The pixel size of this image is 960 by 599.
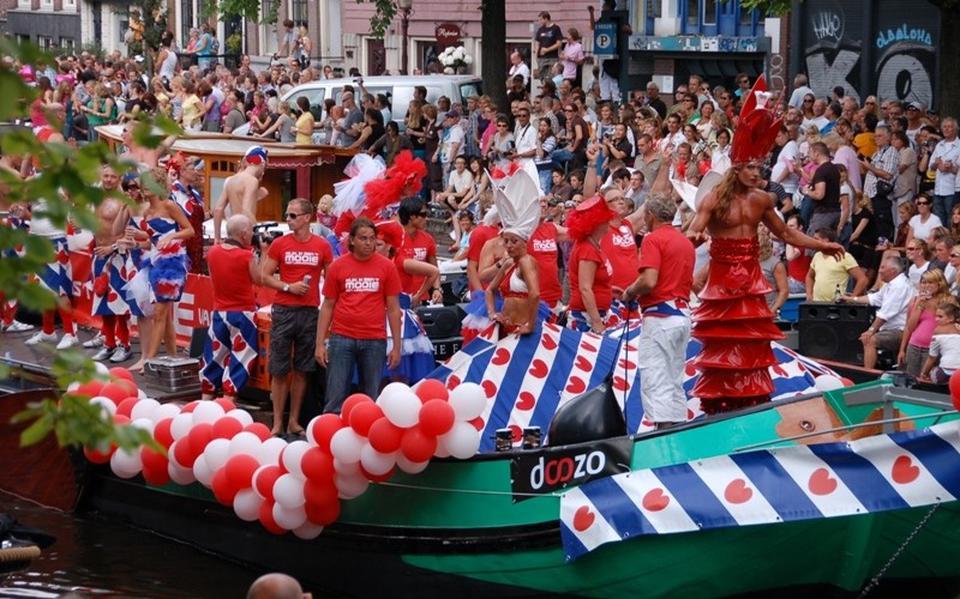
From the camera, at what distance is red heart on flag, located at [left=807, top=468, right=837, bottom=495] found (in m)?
8.05

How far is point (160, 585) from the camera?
10.2m

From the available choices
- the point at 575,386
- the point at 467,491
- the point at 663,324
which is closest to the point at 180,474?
the point at 467,491

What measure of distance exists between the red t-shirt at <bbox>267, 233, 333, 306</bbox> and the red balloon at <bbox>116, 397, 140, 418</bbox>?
1304 mm

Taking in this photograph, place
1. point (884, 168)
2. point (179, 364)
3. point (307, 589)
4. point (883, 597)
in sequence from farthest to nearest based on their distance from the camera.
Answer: point (884, 168), point (179, 364), point (307, 589), point (883, 597)

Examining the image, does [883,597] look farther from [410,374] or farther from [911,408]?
[410,374]

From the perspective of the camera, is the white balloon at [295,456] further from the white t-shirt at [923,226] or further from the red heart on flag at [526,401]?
the white t-shirt at [923,226]

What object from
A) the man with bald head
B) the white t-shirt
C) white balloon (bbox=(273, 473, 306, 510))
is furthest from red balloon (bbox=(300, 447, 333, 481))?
the white t-shirt

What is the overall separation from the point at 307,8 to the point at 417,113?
1699 cm

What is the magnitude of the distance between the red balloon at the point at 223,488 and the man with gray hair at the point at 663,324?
96.8 inches

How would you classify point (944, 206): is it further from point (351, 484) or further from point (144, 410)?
point (351, 484)

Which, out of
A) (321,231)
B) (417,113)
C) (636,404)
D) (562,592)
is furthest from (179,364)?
(417,113)

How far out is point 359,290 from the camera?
10.9 metres

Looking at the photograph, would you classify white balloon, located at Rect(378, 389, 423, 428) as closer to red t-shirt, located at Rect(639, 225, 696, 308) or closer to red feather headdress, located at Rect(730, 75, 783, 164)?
red t-shirt, located at Rect(639, 225, 696, 308)

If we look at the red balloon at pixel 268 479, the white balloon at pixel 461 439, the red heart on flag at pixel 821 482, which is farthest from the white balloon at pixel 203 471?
the red heart on flag at pixel 821 482
